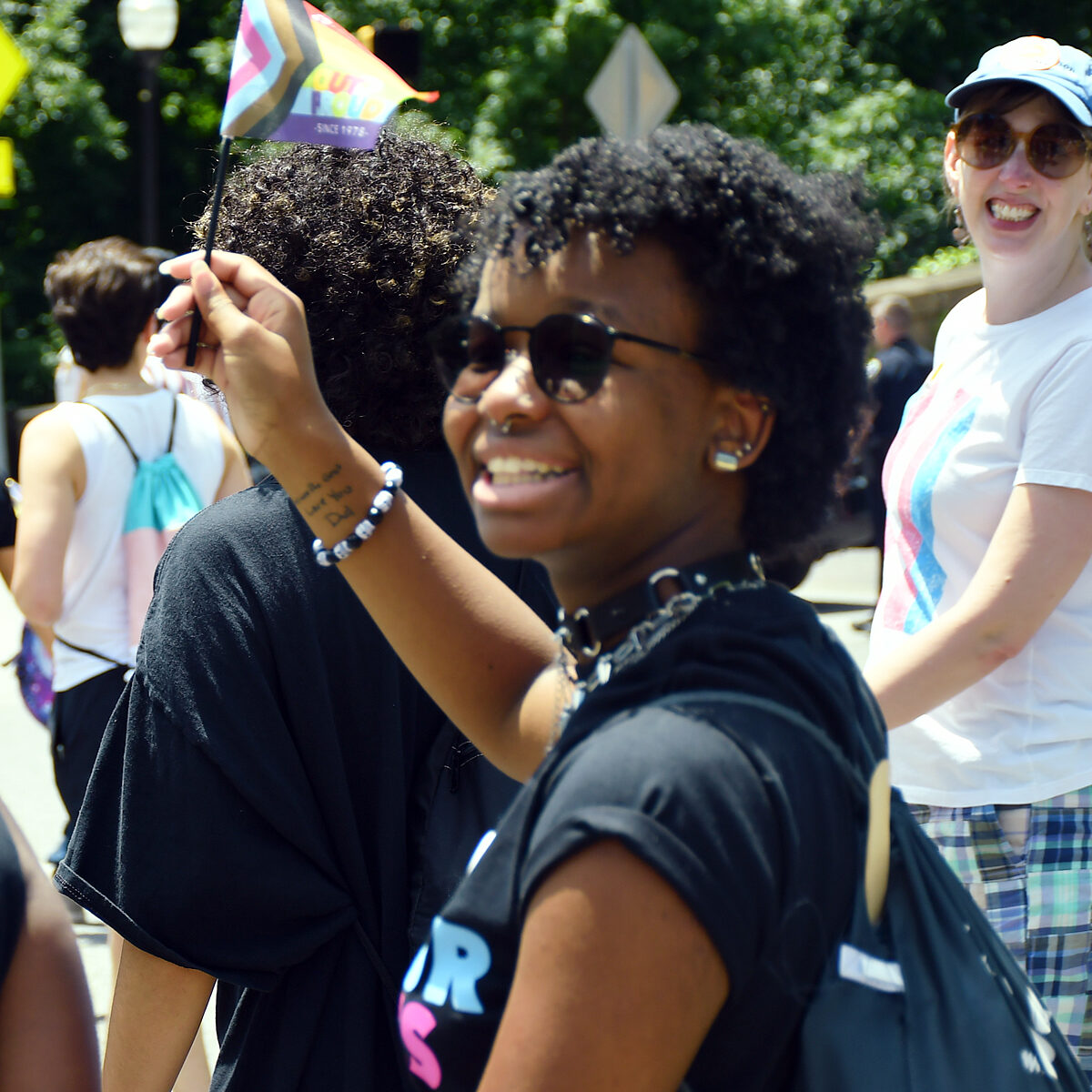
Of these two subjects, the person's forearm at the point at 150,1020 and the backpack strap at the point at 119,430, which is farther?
the backpack strap at the point at 119,430

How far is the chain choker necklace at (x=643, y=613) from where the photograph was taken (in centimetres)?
128

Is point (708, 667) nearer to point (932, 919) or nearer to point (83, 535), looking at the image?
point (932, 919)

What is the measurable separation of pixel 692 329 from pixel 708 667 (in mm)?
318

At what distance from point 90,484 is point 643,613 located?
2936 mm

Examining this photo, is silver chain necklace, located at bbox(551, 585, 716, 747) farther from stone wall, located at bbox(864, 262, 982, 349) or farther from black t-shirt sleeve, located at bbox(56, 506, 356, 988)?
stone wall, located at bbox(864, 262, 982, 349)

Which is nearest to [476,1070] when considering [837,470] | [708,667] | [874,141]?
[708,667]

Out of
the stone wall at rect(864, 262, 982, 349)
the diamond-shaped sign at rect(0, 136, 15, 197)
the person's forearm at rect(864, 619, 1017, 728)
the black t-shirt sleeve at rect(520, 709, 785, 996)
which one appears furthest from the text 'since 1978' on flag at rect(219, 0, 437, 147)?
the stone wall at rect(864, 262, 982, 349)

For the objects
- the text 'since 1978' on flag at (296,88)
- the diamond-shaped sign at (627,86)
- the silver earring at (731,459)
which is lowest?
the silver earring at (731,459)

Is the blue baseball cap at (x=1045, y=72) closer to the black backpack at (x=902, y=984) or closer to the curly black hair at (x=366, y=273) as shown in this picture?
the curly black hair at (x=366, y=273)

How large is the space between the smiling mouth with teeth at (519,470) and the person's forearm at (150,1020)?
880 mm

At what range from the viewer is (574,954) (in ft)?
3.52

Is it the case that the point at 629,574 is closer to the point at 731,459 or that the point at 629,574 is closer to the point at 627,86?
the point at 731,459

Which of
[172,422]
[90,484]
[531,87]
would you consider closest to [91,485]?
[90,484]

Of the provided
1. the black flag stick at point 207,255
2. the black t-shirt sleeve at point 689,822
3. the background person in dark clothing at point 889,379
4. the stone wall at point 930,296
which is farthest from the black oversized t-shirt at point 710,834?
the stone wall at point 930,296
